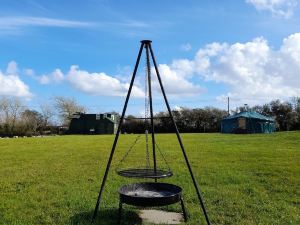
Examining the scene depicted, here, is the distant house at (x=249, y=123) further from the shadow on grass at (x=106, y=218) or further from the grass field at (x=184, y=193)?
the shadow on grass at (x=106, y=218)

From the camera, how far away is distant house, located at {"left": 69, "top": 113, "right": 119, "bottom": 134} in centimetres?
6397

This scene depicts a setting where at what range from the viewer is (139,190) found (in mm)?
6191

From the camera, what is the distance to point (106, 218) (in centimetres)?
581

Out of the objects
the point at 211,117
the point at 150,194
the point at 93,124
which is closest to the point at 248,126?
the point at 211,117

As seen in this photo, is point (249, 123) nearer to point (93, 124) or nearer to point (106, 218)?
point (93, 124)

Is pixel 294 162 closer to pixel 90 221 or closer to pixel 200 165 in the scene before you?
pixel 200 165

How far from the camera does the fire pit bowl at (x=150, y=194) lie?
5.13 meters

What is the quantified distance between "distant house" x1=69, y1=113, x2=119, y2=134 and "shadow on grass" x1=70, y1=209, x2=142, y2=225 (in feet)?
189

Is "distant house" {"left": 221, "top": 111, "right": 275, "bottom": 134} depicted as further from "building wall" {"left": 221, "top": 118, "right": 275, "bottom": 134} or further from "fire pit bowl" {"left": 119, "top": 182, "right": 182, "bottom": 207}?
"fire pit bowl" {"left": 119, "top": 182, "right": 182, "bottom": 207}

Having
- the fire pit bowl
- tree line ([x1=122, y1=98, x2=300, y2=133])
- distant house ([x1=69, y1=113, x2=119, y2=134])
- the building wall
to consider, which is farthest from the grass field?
distant house ([x1=69, y1=113, x2=119, y2=134])

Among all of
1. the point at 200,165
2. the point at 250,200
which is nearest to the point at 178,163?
the point at 200,165

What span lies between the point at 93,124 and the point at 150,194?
59839 mm

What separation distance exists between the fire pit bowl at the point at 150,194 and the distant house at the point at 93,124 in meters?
57.5

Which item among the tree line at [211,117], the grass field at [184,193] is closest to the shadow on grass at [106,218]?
the grass field at [184,193]
